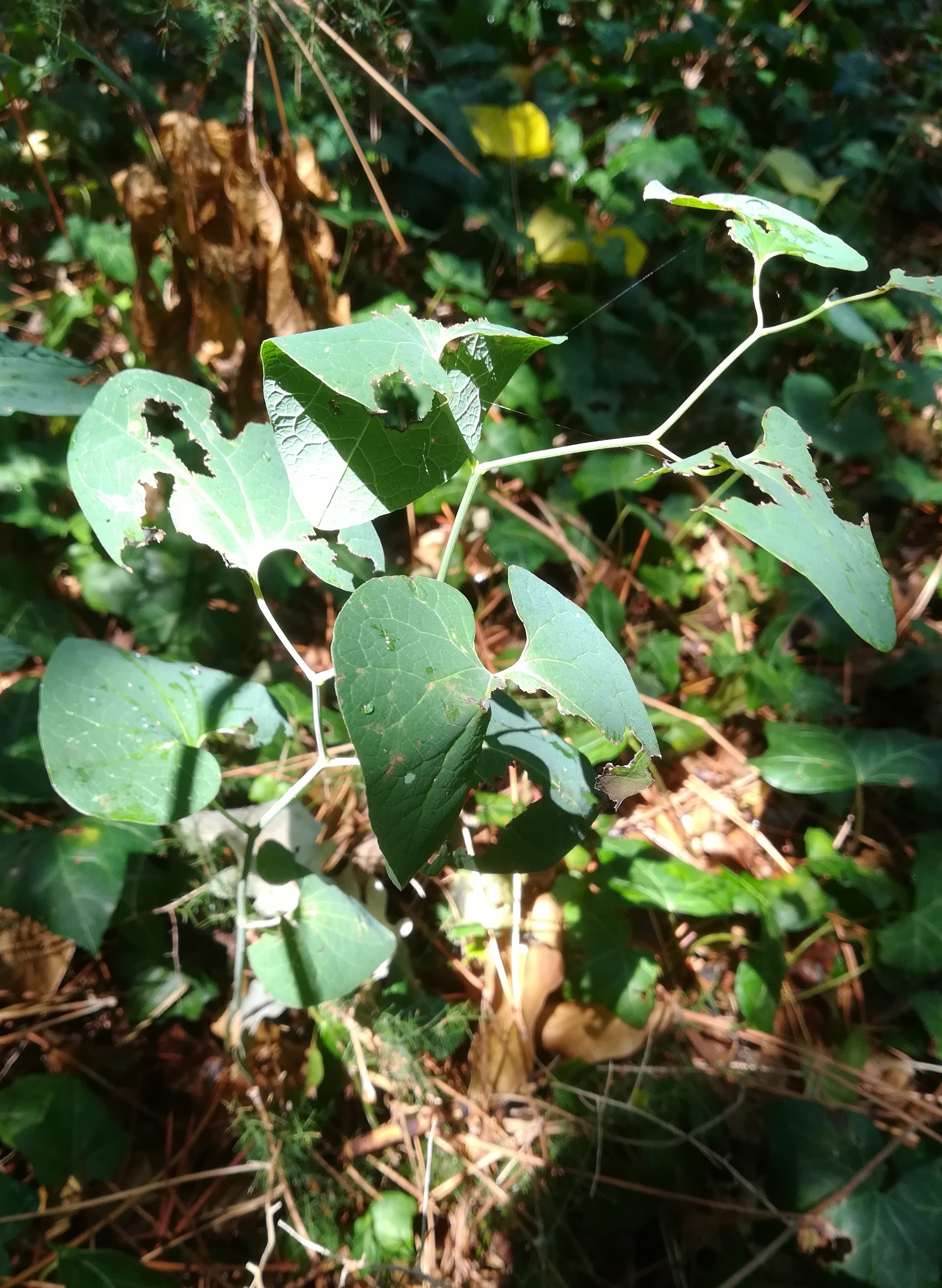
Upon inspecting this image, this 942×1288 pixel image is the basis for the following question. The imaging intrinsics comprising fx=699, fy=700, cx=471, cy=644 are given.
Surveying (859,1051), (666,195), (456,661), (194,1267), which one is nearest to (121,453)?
(456,661)

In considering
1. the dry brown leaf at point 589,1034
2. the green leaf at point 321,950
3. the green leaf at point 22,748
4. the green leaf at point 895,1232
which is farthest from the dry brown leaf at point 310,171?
the green leaf at point 895,1232

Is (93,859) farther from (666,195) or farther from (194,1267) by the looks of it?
(666,195)

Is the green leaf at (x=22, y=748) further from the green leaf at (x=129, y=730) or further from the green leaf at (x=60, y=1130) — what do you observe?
the green leaf at (x=60, y=1130)

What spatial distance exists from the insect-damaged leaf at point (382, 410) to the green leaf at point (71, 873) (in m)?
0.58

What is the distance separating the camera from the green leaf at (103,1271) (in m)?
0.78

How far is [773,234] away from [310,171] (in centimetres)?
98

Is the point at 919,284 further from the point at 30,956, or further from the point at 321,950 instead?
the point at 30,956

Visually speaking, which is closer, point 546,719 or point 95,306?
point 546,719

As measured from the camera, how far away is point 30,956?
1.00 m

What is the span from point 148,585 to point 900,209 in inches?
102

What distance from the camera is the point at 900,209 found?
7.50 feet

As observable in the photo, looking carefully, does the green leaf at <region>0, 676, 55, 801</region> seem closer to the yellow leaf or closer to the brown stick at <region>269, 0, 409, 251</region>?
the brown stick at <region>269, 0, 409, 251</region>

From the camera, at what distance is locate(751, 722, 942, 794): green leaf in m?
1.22

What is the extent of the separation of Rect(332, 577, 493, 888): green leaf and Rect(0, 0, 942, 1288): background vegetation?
26 centimetres
